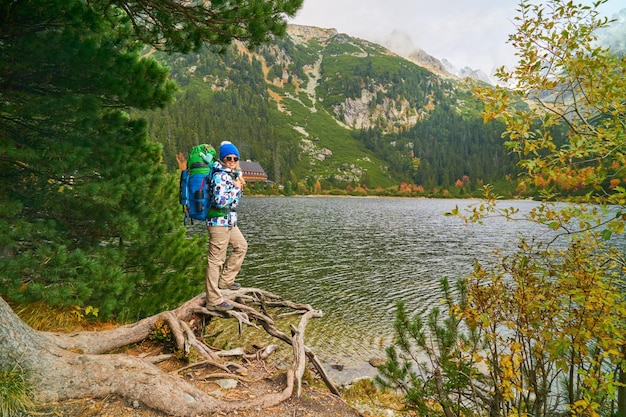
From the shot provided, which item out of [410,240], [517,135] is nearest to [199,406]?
[517,135]

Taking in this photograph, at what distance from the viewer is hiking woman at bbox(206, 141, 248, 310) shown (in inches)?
237

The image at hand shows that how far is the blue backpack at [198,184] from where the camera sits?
234 inches

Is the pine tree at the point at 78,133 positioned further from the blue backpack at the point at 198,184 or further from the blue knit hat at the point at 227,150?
the blue knit hat at the point at 227,150

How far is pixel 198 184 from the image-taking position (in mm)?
5969

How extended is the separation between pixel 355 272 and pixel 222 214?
23888mm

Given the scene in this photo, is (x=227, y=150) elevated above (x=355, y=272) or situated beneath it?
elevated above

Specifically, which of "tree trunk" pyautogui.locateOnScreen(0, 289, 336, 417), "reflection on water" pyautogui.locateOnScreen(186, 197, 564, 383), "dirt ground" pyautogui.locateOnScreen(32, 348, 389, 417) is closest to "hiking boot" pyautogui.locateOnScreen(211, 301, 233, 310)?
"dirt ground" pyautogui.locateOnScreen(32, 348, 389, 417)

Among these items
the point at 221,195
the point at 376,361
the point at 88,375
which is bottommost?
the point at 376,361

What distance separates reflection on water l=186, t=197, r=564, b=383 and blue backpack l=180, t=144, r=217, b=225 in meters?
4.40

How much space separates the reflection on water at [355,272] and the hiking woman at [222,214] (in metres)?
4.09

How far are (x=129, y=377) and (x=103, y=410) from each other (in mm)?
470

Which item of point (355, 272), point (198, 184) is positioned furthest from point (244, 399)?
point (355, 272)

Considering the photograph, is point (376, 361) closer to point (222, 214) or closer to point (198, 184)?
point (222, 214)

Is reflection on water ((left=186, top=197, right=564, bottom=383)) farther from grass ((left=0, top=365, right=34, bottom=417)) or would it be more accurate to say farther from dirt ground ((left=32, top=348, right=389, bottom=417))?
grass ((left=0, top=365, right=34, bottom=417))
